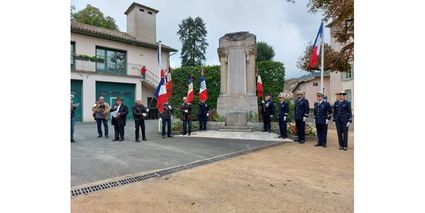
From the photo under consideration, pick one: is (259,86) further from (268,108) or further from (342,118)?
(342,118)

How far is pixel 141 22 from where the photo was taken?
24969 millimetres

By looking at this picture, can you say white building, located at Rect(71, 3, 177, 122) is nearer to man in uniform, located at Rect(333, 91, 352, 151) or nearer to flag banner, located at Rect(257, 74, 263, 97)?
flag banner, located at Rect(257, 74, 263, 97)

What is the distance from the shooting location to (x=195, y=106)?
1446 centimetres

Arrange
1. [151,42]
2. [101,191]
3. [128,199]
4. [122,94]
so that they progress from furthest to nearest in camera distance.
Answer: [151,42] < [122,94] < [101,191] < [128,199]

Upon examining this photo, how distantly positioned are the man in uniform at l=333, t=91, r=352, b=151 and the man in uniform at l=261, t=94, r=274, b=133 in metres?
3.09

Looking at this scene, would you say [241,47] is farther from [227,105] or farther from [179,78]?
[179,78]

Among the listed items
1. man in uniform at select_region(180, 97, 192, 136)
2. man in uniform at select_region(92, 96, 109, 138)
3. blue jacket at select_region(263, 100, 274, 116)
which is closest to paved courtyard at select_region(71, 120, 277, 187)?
man in uniform at select_region(92, 96, 109, 138)

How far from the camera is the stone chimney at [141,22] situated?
24639 millimetres

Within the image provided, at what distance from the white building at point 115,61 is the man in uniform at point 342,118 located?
57.1ft

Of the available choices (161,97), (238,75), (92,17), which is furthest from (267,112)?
(92,17)

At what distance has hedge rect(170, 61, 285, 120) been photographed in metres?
13.2
